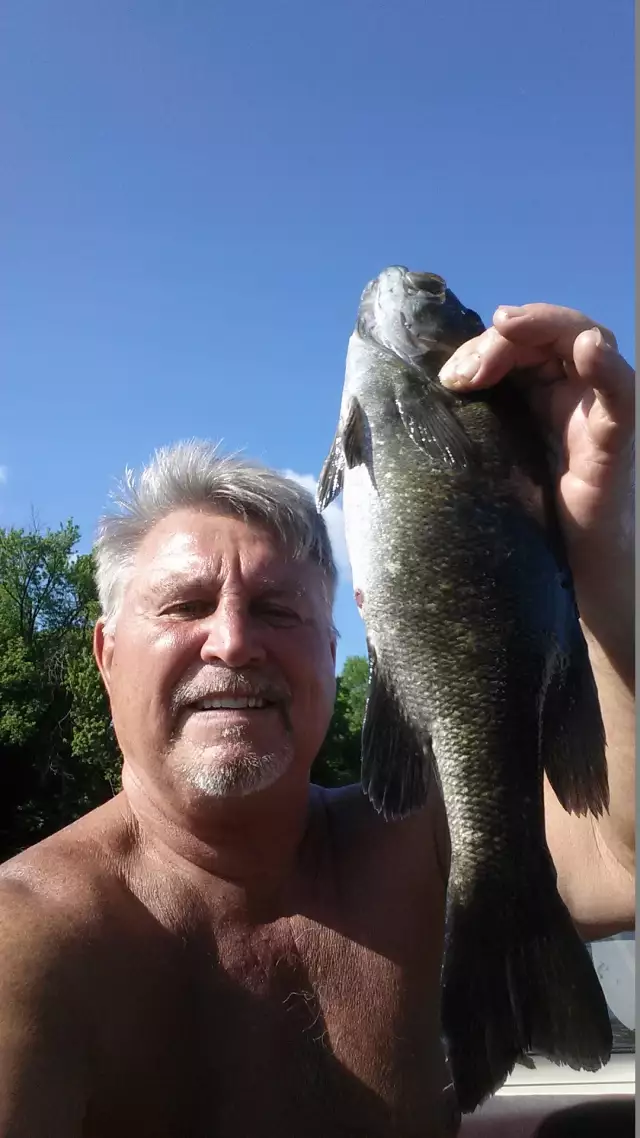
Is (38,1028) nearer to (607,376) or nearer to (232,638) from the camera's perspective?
(232,638)

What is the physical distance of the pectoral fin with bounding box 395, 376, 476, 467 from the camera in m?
1.25

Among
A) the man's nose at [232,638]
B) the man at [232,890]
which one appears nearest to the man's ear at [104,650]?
the man at [232,890]

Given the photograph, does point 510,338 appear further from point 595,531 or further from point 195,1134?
point 195,1134

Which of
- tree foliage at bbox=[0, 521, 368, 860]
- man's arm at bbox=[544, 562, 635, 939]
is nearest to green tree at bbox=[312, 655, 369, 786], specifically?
tree foliage at bbox=[0, 521, 368, 860]

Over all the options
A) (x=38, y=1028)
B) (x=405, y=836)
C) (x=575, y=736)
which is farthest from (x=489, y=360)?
(x=38, y=1028)

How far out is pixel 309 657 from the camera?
179 centimetres

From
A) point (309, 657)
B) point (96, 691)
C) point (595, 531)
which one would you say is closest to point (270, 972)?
point (309, 657)

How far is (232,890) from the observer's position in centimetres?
174

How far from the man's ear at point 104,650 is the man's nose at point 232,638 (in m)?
0.32

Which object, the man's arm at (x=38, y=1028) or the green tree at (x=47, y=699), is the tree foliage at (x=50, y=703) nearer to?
the green tree at (x=47, y=699)

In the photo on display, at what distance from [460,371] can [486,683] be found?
0.46 m

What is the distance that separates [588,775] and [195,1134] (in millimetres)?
1061

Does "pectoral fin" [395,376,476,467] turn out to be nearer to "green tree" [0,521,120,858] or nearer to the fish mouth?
the fish mouth

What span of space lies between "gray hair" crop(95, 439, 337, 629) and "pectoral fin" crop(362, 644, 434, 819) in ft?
2.21
